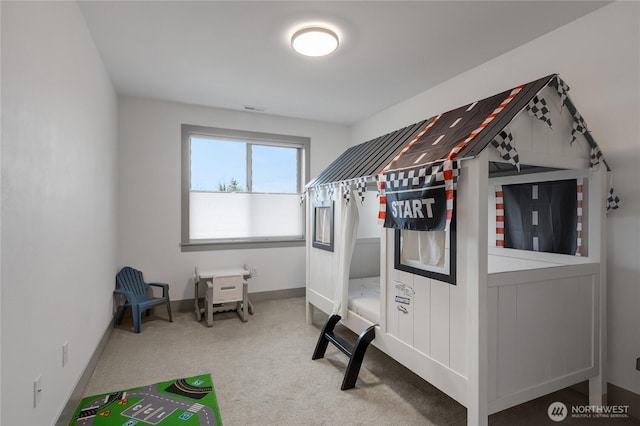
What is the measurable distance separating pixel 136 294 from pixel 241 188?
1952 millimetres

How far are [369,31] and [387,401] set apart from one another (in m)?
2.83

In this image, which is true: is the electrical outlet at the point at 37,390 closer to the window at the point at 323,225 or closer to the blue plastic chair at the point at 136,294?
the blue plastic chair at the point at 136,294

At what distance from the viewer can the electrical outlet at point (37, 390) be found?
157 centimetres

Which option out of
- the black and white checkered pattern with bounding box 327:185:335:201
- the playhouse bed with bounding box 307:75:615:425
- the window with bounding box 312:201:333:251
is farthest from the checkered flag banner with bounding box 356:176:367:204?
the window with bounding box 312:201:333:251

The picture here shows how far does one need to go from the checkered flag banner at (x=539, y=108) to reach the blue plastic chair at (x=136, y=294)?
3.96 metres

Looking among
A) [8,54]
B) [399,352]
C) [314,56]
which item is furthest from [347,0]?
[399,352]

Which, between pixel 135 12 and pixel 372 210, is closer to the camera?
pixel 135 12

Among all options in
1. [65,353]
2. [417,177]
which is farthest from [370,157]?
[65,353]

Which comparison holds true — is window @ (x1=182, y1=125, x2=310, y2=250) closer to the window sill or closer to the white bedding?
the window sill

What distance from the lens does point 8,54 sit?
135 cm

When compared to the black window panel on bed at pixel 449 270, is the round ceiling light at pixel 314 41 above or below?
above

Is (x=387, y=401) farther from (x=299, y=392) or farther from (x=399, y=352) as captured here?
(x=299, y=392)

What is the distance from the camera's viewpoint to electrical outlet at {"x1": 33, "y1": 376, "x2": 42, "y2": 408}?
61.8 inches

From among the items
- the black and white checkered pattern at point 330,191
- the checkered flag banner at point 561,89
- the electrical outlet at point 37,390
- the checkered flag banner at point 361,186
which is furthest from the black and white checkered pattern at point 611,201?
the electrical outlet at point 37,390
